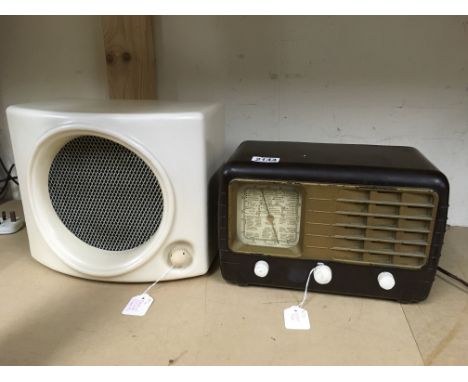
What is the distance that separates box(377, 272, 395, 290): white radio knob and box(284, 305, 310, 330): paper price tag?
0.13 m

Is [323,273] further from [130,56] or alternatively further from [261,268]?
[130,56]

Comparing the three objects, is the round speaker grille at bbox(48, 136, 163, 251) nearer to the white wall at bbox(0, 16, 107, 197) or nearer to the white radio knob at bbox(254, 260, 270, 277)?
the white radio knob at bbox(254, 260, 270, 277)

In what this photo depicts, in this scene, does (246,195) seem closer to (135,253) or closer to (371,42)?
(135,253)

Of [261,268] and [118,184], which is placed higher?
[118,184]

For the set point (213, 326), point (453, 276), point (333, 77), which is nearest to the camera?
point (213, 326)

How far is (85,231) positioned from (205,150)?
0.27 metres

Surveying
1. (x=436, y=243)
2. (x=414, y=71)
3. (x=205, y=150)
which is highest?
(x=414, y=71)

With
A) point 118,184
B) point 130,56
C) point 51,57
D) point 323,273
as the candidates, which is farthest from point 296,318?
point 51,57

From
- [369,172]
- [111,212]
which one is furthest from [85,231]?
[369,172]

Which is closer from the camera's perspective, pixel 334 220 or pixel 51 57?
pixel 334 220

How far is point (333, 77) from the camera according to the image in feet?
2.81

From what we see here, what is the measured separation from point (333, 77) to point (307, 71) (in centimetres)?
6

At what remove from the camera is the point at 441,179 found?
1.79 feet

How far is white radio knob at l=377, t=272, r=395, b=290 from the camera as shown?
60cm
